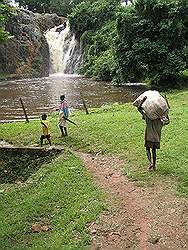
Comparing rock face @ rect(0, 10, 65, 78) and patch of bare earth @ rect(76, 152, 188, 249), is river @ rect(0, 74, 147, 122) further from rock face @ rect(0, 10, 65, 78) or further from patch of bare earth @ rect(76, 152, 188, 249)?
rock face @ rect(0, 10, 65, 78)

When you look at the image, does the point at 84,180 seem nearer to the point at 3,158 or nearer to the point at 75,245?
the point at 75,245

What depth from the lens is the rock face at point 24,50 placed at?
45.5m

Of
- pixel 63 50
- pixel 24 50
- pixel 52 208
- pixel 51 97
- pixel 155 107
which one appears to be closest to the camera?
pixel 52 208

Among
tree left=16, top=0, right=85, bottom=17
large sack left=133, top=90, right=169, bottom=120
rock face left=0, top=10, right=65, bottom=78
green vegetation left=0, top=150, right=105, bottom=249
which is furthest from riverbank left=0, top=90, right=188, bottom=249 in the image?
tree left=16, top=0, right=85, bottom=17

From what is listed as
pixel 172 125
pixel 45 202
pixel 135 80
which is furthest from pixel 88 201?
pixel 135 80

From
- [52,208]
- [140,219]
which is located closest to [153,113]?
[140,219]

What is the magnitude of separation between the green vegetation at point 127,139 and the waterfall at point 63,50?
104 feet

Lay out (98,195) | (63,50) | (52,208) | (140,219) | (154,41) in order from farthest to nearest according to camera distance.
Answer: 1. (63,50)
2. (154,41)
3. (98,195)
4. (52,208)
5. (140,219)

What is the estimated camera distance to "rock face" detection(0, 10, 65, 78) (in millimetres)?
45469

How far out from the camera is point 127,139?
11953 millimetres

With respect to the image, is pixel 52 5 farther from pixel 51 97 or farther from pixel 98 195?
pixel 98 195

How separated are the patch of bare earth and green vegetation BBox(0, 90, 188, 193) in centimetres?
51

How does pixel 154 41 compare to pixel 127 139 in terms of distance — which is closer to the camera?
pixel 127 139

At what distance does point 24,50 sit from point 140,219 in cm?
4281
